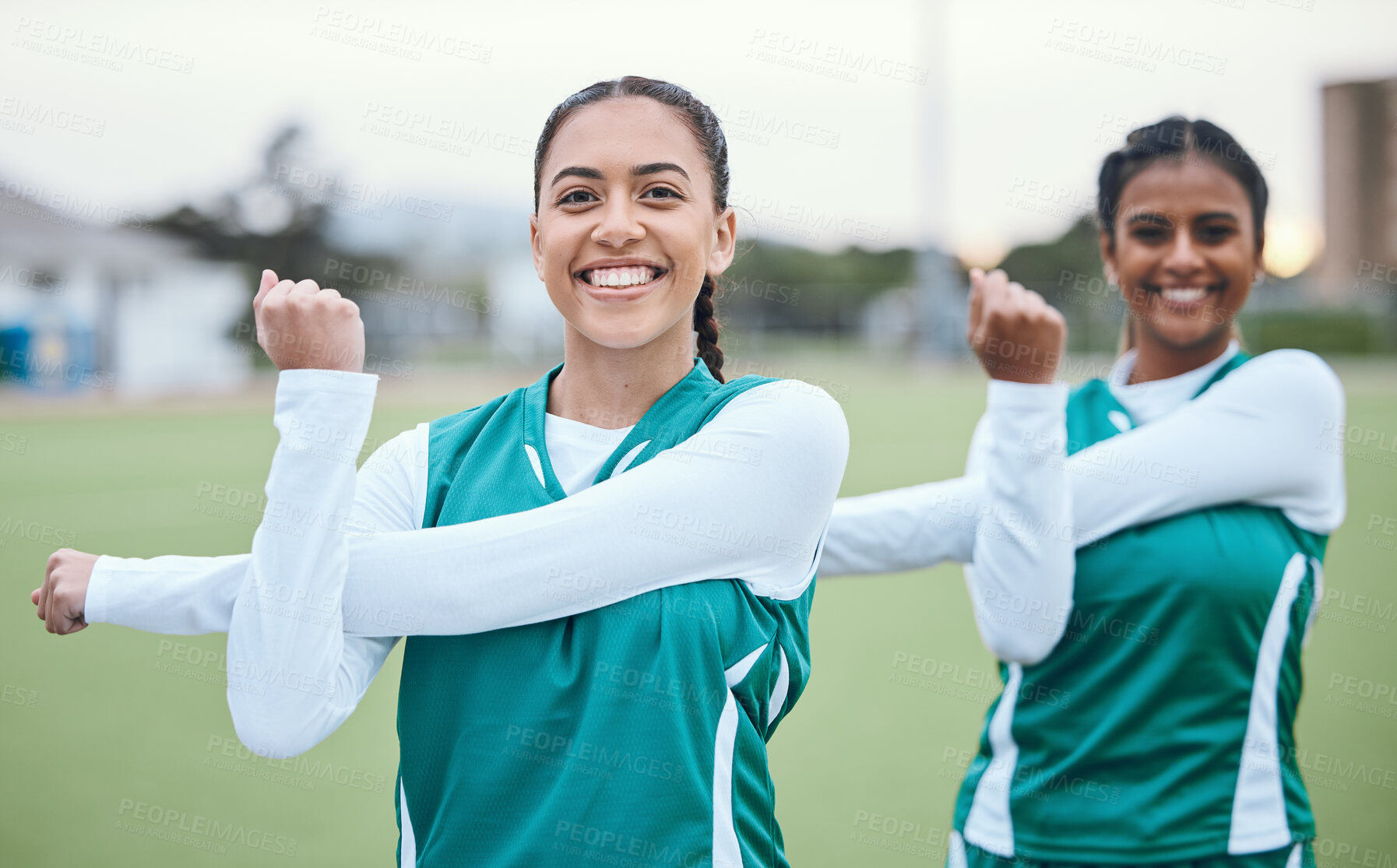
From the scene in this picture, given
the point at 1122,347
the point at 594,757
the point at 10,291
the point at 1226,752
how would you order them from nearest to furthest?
the point at 594,757 < the point at 1226,752 < the point at 1122,347 < the point at 10,291

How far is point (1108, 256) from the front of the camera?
95.2 inches

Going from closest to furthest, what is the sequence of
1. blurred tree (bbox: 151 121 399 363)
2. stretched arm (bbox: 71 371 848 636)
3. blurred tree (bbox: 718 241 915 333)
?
stretched arm (bbox: 71 371 848 636), blurred tree (bbox: 151 121 399 363), blurred tree (bbox: 718 241 915 333)

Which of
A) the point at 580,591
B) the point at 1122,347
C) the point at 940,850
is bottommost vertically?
the point at 940,850

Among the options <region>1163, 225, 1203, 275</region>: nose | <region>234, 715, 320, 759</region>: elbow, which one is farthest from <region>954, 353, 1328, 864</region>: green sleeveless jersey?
<region>234, 715, 320, 759</region>: elbow

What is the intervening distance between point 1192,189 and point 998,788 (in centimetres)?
121

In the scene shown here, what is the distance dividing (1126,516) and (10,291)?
101 feet

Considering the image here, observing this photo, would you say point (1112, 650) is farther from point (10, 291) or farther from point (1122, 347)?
point (10, 291)

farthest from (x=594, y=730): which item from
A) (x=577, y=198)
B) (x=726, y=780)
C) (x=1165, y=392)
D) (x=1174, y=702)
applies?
(x=1165, y=392)

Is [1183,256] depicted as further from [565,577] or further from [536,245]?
[565,577]

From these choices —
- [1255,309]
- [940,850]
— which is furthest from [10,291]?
[1255,309]

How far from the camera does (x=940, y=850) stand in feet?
13.7

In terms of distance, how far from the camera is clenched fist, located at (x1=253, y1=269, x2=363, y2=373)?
154cm

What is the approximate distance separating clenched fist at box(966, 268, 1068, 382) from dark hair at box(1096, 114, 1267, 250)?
1.70ft

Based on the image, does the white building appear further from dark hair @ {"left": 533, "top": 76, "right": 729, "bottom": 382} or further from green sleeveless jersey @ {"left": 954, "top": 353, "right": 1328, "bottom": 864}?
green sleeveless jersey @ {"left": 954, "top": 353, "right": 1328, "bottom": 864}
